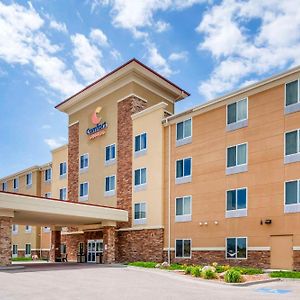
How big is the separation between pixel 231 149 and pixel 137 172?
9454 millimetres

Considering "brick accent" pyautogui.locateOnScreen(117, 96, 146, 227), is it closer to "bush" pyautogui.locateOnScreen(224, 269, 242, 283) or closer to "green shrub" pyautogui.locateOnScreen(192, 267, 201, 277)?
"green shrub" pyautogui.locateOnScreen(192, 267, 201, 277)

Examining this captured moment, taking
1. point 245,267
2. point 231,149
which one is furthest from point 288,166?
point 245,267

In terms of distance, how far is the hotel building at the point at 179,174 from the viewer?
2422 cm

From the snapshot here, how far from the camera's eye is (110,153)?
122 feet

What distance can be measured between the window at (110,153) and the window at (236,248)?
14.1m

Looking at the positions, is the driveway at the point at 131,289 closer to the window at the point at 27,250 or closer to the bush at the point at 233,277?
the bush at the point at 233,277

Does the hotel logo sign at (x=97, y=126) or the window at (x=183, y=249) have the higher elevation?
the hotel logo sign at (x=97, y=126)

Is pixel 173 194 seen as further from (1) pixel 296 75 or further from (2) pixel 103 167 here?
(1) pixel 296 75

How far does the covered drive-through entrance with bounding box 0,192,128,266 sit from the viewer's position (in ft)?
86.0

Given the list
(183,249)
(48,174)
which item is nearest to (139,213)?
(183,249)

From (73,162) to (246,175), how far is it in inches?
831

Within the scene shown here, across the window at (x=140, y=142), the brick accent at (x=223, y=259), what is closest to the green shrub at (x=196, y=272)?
the brick accent at (x=223, y=259)

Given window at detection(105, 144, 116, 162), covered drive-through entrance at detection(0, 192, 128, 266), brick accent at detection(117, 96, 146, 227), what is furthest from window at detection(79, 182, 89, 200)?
brick accent at detection(117, 96, 146, 227)

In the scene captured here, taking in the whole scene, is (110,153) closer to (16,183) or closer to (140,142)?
(140,142)
